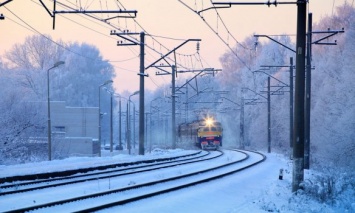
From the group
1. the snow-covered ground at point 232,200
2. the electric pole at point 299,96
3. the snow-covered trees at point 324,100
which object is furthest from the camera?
the snow-covered trees at point 324,100

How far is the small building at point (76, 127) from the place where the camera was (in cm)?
6456

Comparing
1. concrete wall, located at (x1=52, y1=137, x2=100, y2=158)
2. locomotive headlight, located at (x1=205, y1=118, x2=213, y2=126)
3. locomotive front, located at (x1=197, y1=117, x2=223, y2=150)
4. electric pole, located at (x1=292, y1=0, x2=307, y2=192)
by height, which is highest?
electric pole, located at (x1=292, y1=0, x2=307, y2=192)

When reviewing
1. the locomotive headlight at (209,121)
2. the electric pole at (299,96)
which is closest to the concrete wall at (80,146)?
the locomotive headlight at (209,121)

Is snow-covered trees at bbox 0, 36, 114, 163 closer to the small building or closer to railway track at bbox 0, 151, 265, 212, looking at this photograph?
the small building

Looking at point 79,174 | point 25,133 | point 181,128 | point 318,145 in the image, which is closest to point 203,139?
point 181,128

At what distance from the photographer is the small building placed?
6456 centimetres

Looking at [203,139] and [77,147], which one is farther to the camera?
[77,147]

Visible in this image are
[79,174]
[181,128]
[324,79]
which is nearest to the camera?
[79,174]

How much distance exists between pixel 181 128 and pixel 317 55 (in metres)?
18.7

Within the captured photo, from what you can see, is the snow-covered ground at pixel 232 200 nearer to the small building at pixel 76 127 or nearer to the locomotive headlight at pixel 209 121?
the locomotive headlight at pixel 209 121

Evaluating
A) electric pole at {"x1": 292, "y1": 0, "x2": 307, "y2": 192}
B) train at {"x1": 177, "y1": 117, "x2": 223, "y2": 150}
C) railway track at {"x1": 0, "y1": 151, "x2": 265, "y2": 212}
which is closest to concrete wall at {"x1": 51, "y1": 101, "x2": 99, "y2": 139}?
train at {"x1": 177, "y1": 117, "x2": 223, "y2": 150}

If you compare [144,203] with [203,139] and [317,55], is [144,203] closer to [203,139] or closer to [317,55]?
[203,139]

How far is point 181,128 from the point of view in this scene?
204 ft

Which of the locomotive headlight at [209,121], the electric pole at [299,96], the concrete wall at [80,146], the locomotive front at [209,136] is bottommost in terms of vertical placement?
the concrete wall at [80,146]
